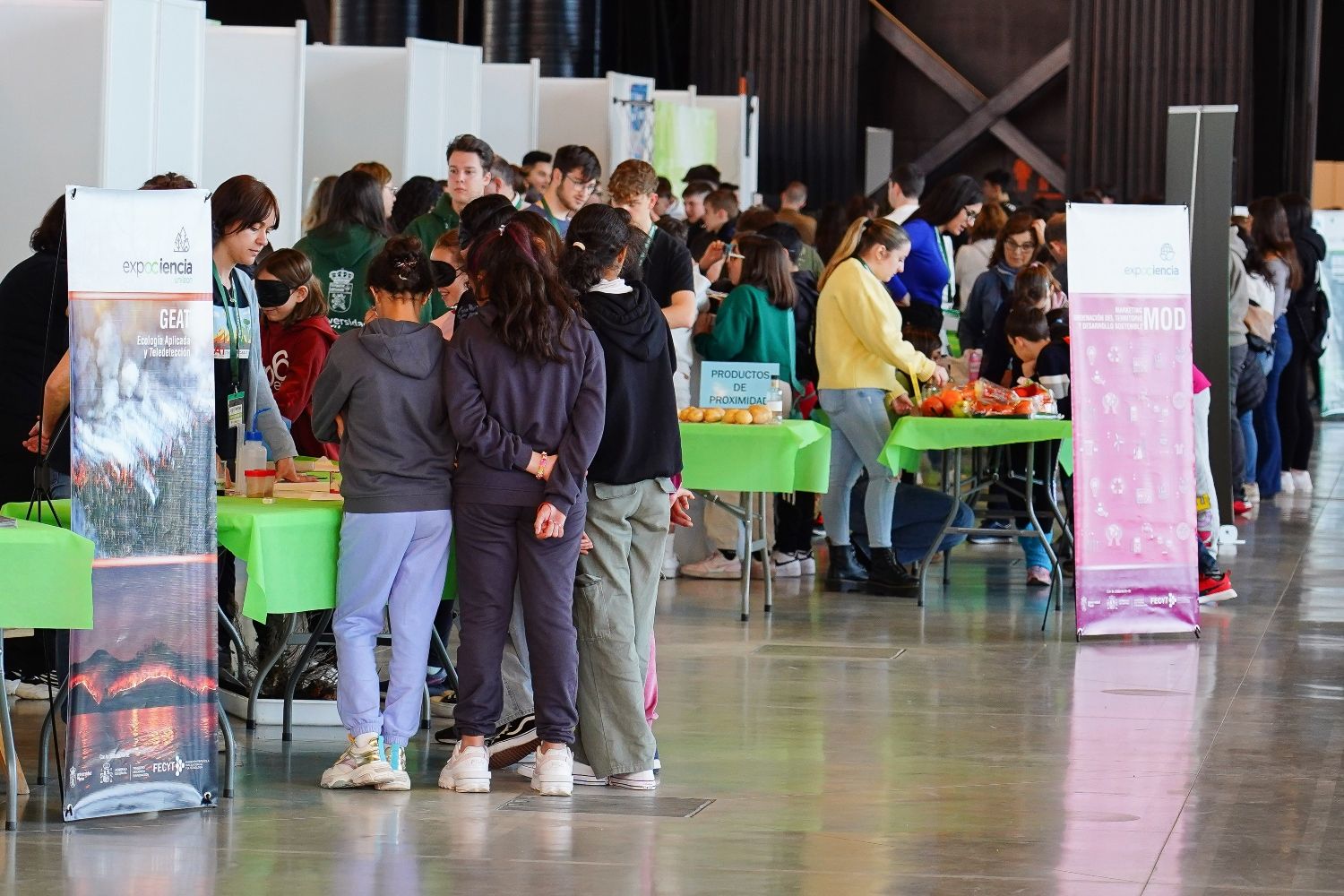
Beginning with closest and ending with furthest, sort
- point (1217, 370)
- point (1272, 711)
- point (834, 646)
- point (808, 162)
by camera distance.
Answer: point (1272, 711) < point (834, 646) < point (1217, 370) < point (808, 162)

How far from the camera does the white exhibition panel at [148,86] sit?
720cm

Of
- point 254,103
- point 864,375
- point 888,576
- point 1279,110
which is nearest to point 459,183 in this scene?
point 864,375

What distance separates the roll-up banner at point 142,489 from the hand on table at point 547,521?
690mm

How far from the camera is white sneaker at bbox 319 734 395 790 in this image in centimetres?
458

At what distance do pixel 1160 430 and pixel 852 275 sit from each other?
50.6 inches

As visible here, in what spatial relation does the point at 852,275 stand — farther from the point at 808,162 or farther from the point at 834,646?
the point at 808,162

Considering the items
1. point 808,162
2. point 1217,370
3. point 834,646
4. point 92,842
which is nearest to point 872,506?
point 834,646

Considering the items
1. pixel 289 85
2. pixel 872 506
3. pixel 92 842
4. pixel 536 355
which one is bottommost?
pixel 92 842

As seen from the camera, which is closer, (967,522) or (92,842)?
(92,842)

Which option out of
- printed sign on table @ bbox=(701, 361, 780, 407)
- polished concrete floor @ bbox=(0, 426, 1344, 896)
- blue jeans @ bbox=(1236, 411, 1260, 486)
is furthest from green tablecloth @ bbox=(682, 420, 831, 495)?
blue jeans @ bbox=(1236, 411, 1260, 486)

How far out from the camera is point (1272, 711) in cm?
568

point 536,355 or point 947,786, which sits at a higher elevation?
point 536,355

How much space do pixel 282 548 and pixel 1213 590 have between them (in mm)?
4231

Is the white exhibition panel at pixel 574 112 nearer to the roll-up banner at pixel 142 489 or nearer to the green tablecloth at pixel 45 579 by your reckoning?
the roll-up banner at pixel 142 489
